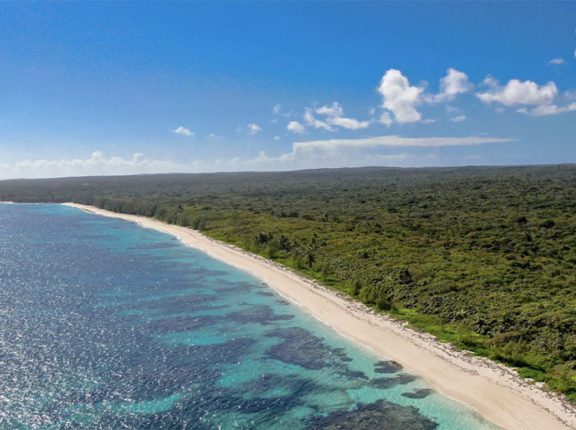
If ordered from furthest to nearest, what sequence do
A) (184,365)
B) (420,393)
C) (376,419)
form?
(184,365) → (420,393) → (376,419)

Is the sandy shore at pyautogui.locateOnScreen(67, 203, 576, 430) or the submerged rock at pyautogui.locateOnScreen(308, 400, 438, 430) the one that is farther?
the sandy shore at pyautogui.locateOnScreen(67, 203, 576, 430)

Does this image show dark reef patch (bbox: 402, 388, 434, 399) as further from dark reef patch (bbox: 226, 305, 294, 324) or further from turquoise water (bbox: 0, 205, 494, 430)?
dark reef patch (bbox: 226, 305, 294, 324)

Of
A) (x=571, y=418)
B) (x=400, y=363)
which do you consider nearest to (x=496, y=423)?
(x=571, y=418)

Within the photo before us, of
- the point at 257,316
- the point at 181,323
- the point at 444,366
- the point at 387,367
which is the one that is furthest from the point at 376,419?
the point at 181,323

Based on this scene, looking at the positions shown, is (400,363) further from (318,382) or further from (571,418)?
(571,418)

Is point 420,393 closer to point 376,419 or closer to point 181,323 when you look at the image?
point 376,419

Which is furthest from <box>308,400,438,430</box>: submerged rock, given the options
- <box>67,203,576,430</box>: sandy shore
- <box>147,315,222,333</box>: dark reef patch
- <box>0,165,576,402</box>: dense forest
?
<box>147,315,222,333</box>: dark reef patch
